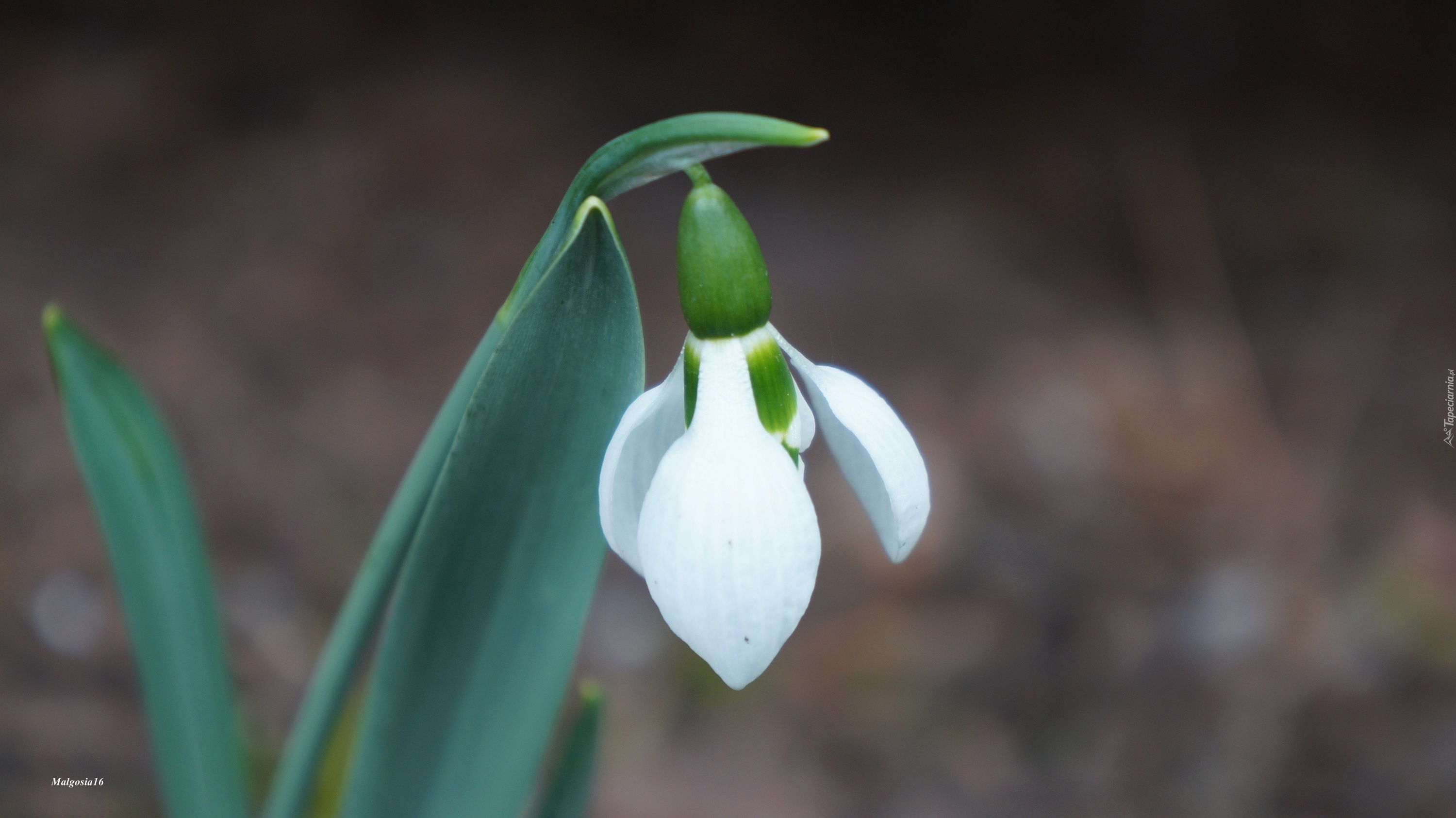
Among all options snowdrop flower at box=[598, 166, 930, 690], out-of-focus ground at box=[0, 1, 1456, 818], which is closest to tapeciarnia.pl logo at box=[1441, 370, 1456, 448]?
out-of-focus ground at box=[0, 1, 1456, 818]

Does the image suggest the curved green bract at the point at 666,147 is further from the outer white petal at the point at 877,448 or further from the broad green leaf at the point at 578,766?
the broad green leaf at the point at 578,766

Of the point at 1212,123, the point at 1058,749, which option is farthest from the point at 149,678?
the point at 1212,123

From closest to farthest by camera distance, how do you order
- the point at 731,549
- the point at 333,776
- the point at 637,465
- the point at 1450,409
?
the point at 731,549
the point at 637,465
the point at 333,776
the point at 1450,409

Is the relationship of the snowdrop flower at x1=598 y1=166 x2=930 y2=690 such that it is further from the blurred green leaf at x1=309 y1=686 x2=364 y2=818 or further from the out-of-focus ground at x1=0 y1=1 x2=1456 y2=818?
the out-of-focus ground at x1=0 y1=1 x2=1456 y2=818

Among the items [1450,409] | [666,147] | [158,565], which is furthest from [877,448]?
[1450,409]

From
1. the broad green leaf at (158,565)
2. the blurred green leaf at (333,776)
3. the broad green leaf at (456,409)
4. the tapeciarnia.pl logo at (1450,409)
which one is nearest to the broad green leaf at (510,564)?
the broad green leaf at (456,409)

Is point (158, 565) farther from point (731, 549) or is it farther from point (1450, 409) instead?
point (1450, 409)
